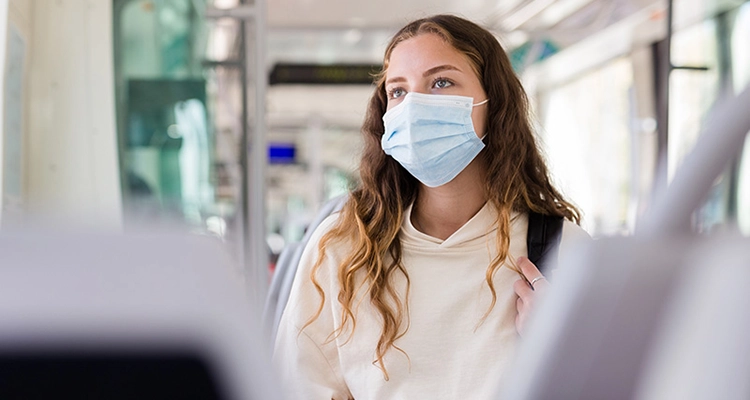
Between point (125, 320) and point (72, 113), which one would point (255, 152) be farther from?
point (125, 320)

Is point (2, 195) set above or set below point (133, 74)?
below

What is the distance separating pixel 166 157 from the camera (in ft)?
12.7

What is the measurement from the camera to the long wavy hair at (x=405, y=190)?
2279mm

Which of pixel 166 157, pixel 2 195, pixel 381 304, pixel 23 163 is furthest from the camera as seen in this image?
pixel 166 157

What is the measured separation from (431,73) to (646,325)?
188 cm

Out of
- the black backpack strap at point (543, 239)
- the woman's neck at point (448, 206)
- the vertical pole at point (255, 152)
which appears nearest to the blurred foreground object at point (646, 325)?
the black backpack strap at point (543, 239)

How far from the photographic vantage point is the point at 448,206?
2.47 meters

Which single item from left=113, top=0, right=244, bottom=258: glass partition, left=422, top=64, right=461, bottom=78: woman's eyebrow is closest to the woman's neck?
left=422, top=64, right=461, bottom=78: woman's eyebrow

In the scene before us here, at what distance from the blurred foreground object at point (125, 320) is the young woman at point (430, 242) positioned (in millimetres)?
1693

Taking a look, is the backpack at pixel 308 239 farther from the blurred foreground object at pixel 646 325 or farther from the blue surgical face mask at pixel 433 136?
the blurred foreground object at pixel 646 325

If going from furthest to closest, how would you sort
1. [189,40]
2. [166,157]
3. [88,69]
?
[189,40] → [166,157] → [88,69]

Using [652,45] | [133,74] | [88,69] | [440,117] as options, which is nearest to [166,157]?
[133,74]

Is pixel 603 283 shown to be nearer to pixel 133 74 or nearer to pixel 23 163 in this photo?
pixel 23 163

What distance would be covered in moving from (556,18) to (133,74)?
26.8 feet
